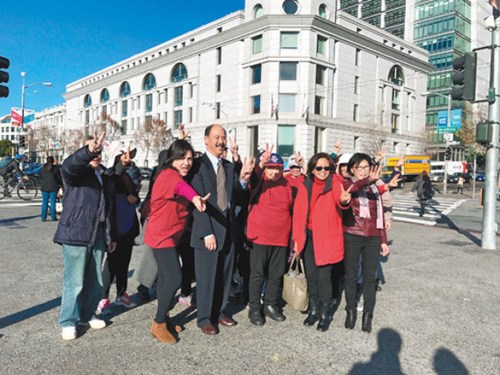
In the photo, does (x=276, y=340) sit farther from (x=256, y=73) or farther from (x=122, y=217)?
(x=256, y=73)

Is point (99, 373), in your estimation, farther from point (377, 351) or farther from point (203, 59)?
point (203, 59)

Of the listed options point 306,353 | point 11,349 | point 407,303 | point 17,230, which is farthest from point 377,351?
point 17,230

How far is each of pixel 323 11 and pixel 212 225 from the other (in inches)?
1861

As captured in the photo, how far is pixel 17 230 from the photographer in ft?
31.0

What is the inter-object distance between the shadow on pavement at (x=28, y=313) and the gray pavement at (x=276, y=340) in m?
0.01

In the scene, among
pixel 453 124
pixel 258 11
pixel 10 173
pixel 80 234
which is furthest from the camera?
pixel 258 11

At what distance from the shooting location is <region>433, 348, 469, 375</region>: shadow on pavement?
10.7ft

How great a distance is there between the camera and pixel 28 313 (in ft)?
14.1

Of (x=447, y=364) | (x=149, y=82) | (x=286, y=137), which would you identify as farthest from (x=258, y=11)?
(x=447, y=364)

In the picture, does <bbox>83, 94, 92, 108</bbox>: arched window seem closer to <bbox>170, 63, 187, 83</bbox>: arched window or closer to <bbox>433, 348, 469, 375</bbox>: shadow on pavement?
<bbox>170, 63, 187, 83</bbox>: arched window

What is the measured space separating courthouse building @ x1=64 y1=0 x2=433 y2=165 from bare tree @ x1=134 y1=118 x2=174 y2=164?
67.4 inches

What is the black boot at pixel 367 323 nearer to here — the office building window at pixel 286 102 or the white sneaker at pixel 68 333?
the white sneaker at pixel 68 333

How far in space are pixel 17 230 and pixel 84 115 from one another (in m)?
76.1

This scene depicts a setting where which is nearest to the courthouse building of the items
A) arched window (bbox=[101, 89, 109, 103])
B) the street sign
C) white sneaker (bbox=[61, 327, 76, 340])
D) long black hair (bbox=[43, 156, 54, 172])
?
arched window (bbox=[101, 89, 109, 103])
